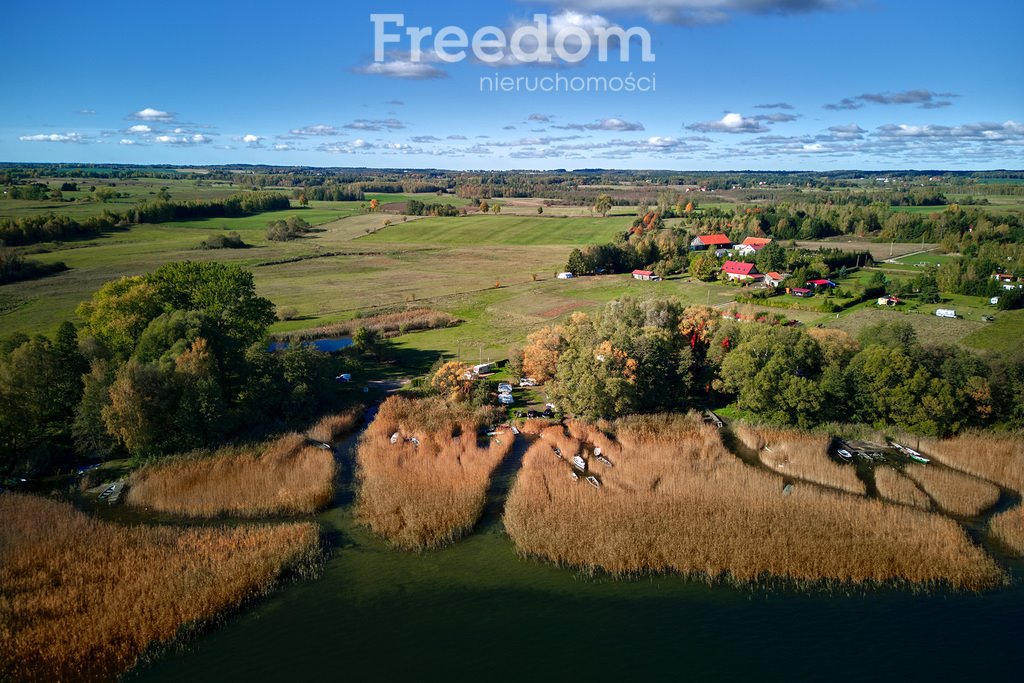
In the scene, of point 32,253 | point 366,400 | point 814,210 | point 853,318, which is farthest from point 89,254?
point 814,210

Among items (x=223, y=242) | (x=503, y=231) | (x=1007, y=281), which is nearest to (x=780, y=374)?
(x=1007, y=281)

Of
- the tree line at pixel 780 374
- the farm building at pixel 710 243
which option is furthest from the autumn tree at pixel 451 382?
the farm building at pixel 710 243

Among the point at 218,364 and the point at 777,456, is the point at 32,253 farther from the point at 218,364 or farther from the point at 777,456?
the point at 777,456

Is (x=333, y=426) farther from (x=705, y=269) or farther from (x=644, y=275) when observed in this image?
(x=705, y=269)

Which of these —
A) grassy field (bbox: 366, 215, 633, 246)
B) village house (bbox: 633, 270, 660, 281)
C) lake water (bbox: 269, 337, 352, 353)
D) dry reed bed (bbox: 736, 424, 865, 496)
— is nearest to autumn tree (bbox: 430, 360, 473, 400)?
lake water (bbox: 269, 337, 352, 353)

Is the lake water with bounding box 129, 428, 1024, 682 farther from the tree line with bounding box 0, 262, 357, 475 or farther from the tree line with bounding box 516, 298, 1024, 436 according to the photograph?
the tree line with bounding box 0, 262, 357, 475
